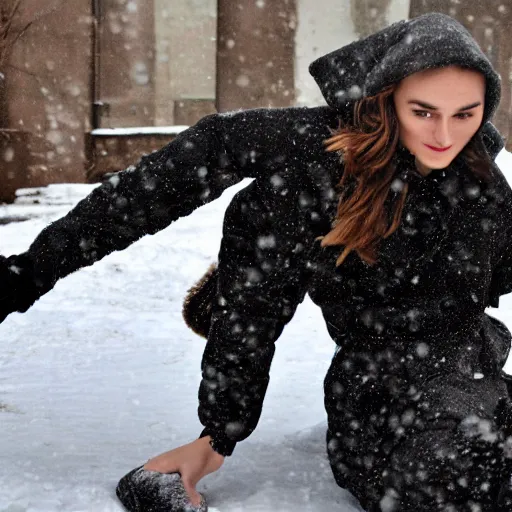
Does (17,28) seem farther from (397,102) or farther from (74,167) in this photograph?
(397,102)

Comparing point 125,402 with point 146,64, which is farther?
point 146,64

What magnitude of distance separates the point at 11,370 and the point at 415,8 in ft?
35.9

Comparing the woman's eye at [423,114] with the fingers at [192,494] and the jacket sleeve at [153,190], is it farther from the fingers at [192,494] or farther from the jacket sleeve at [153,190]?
the fingers at [192,494]

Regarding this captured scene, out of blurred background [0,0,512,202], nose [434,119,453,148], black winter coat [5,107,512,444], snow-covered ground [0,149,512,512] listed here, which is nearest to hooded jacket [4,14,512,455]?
black winter coat [5,107,512,444]

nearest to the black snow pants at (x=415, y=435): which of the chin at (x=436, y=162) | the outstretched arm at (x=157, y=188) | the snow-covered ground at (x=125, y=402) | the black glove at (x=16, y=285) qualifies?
the snow-covered ground at (x=125, y=402)

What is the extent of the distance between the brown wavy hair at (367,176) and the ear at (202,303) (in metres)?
0.43

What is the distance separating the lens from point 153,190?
232 cm

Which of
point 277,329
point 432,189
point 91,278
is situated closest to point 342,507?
point 277,329

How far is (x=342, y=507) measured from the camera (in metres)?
2.48

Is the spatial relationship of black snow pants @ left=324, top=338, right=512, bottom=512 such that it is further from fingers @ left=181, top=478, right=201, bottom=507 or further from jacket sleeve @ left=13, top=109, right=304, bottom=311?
jacket sleeve @ left=13, top=109, right=304, bottom=311

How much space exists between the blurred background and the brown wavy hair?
28.1 feet

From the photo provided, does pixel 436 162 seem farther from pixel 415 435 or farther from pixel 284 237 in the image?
pixel 415 435

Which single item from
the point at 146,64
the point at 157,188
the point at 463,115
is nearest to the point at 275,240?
the point at 157,188

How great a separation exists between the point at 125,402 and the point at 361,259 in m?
1.46
